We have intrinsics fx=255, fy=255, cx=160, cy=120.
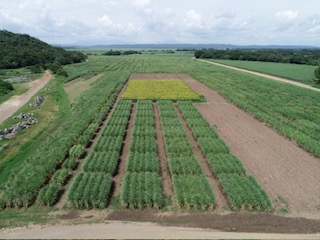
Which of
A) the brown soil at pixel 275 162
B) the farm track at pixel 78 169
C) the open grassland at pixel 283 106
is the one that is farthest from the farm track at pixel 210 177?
the open grassland at pixel 283 106

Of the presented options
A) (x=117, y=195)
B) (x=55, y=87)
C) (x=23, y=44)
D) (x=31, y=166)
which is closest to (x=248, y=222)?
(x=117, y=195)

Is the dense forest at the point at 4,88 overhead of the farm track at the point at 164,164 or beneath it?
beneath

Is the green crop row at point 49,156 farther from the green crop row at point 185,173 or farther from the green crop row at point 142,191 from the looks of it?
the green crop row at point 185,173

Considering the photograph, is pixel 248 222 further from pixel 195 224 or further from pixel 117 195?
pixel 117 195

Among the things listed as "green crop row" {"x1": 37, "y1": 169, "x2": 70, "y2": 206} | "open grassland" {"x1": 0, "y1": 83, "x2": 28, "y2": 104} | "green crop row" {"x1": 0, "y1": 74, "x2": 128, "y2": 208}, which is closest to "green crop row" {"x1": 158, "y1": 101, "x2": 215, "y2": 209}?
"green crop row" {"x1": 37, "y1": 169, "x2": 70, "y2": 206}

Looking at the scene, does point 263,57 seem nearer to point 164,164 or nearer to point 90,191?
point 164,164

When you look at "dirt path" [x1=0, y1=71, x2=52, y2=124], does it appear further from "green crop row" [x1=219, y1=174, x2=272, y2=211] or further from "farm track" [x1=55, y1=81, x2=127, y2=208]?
"green crop row" [x1=219, y1=174, x2=272, y2=211]
